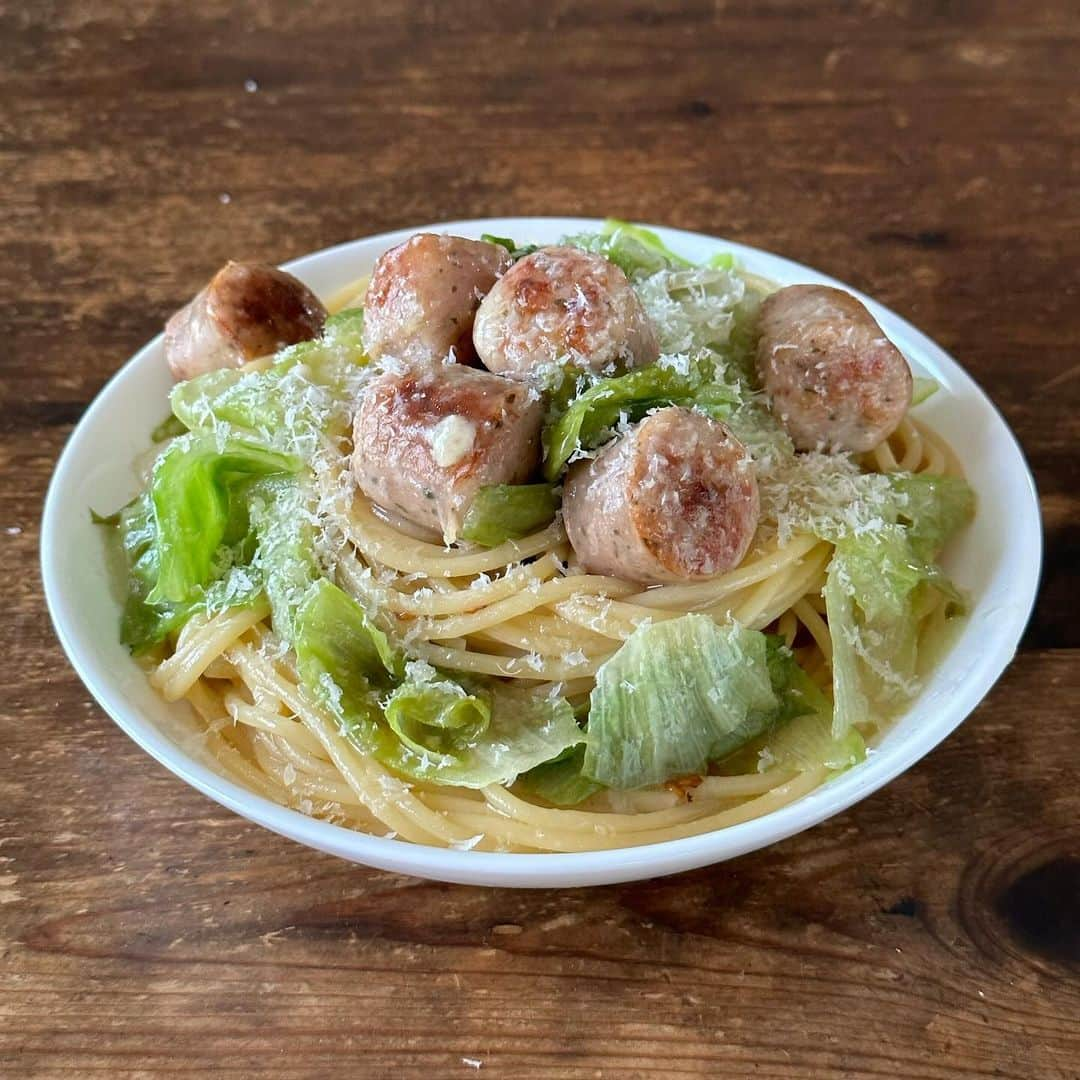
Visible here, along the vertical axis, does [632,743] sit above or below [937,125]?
below

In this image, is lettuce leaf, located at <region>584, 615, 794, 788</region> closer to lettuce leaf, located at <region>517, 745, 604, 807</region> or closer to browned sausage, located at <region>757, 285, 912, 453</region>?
lettuce leaf, located at <region>517, 745, 604, 807</region>

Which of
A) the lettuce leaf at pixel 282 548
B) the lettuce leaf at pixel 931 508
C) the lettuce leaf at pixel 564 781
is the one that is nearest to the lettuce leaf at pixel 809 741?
the lettuce leaf at pixel 564 781

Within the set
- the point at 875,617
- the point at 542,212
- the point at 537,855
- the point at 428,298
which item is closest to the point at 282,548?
the point at 428,298

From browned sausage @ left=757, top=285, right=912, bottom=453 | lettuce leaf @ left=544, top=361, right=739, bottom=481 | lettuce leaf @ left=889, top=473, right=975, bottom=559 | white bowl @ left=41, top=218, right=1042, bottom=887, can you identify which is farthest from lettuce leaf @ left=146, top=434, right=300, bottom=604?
lettuce leaf @ left=889, top=473, right=975, bottom=559

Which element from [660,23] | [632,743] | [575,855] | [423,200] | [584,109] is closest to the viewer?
[575,855]

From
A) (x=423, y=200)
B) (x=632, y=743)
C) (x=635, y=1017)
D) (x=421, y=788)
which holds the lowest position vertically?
(x=635, y=1017)

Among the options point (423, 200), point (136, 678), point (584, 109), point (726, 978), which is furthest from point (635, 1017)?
point (584, 109)

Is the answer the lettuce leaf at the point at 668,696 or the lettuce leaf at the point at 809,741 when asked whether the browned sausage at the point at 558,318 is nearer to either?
the lettuce leaf at the point at 668,696

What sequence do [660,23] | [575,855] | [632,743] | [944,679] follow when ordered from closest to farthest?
[575,855] < [632,743] < [944,679] < [660,23]

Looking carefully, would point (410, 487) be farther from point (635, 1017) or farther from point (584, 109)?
point (584, 109)
